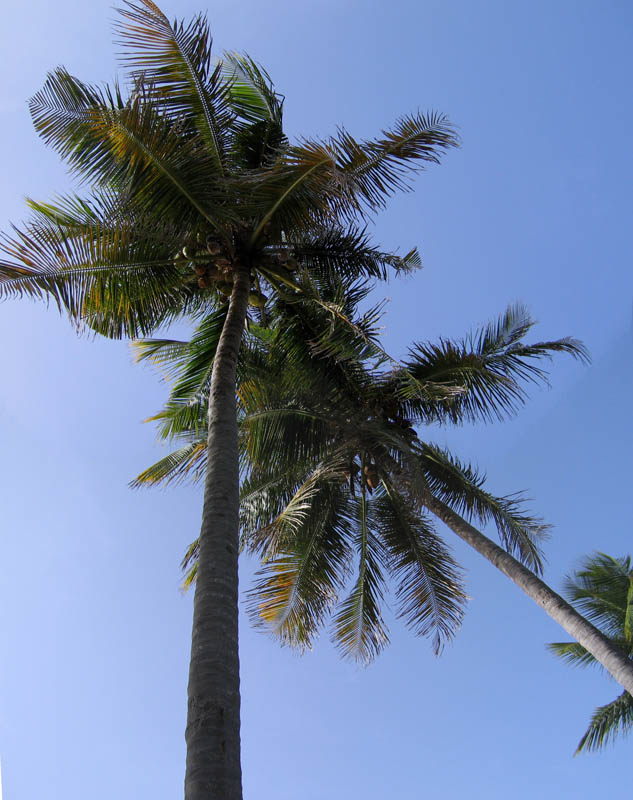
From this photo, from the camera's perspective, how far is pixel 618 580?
18516 mm

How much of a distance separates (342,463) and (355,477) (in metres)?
0.73

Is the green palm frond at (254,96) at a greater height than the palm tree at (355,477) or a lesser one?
greater

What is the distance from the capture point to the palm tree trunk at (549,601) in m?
8.46

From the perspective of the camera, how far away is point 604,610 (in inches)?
734

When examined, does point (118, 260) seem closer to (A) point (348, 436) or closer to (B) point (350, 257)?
(B) point (350, 257)

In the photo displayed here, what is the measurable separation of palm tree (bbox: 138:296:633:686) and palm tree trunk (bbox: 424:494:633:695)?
0.05m

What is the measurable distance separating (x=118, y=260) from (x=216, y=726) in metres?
6.62

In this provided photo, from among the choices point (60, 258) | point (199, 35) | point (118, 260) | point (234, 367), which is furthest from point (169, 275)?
point (199, 35)

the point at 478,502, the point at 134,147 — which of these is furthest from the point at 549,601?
the point at 134,147

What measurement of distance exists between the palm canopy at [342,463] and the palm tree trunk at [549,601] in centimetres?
99

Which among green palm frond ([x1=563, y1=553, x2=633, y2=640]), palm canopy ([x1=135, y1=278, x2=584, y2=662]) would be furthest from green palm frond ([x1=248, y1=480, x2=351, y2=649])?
green palm frond ([x1=563, y1=553, x2=633, y2=640])

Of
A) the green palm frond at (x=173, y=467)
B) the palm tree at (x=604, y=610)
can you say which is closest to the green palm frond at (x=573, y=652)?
the palm tree at (x=604, y=610)

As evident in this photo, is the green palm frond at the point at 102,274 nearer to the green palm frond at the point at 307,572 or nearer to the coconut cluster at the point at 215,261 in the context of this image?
the coconut cluster at the point at 215,261

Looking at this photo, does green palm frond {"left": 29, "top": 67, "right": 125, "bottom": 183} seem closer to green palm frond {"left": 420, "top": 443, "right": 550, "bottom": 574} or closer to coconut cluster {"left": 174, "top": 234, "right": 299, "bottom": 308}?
coconut cluster {"left": 174, "top": 234, "right": 299, "bottom": 308}
